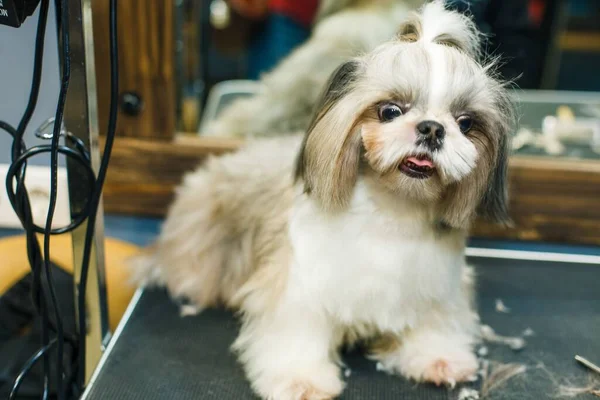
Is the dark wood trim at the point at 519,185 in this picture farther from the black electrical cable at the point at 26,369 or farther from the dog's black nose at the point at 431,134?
the dog's black nose at the point at 431,134

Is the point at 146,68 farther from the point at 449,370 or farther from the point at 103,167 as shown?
the point at 449,370

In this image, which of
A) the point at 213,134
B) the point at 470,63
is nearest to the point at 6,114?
the point at 213,134

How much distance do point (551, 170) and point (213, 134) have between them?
34.6 inches

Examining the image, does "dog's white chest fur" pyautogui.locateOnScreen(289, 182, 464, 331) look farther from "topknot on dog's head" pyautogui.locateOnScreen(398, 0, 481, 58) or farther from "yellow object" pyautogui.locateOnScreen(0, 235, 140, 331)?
"yellow object" pyautogui.locateOnScreen(0, 235, 140, 331)

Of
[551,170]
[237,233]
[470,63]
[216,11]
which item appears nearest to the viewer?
[470,63]

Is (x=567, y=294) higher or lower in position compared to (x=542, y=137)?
lower

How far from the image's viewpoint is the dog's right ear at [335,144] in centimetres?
96

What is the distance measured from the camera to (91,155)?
1.07 meters

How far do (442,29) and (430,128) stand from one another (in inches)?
6.6

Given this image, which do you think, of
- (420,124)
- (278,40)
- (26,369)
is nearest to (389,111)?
(420,124)

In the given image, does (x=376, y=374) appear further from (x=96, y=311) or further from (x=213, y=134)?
(x=213, y=134)

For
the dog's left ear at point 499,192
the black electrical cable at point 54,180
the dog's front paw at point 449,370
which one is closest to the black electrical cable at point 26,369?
the black electrical cable at point 54,180

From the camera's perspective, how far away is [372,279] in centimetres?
106

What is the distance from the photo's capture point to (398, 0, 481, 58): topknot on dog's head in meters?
0.96
